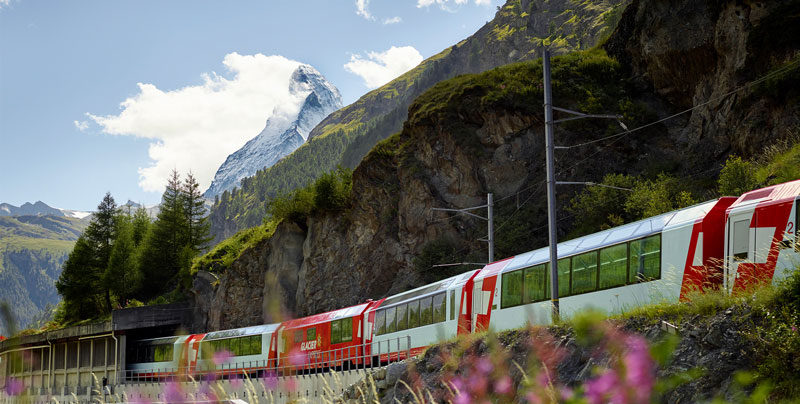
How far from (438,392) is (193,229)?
249 feet

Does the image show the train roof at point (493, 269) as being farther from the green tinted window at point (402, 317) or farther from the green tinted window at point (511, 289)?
the green tinted window at point (402, 317)

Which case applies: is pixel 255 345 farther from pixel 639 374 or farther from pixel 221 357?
pixel 639 374

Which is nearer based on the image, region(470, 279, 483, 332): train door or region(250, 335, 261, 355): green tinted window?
region(470, 279, 483, 332): train door

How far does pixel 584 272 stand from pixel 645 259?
2352mm

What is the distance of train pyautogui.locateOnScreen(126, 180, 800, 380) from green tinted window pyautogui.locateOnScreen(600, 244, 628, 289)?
27 millimetres

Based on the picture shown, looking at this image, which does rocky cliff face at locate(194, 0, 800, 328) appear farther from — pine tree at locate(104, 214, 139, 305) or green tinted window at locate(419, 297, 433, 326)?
pine tree at locate(104, 214, 139, 305)

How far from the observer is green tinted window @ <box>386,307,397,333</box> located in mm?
29447

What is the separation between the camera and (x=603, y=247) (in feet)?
64.7

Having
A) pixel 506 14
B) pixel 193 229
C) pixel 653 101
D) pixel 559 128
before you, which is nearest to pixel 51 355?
pixel 193 229

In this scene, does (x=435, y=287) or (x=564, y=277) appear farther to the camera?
(x=435, y=287)

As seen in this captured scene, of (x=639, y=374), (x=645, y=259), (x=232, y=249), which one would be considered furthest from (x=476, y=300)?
(x=232, y=249)

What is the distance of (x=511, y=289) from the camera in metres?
23.2

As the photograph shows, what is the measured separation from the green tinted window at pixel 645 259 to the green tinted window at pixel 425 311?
390 inches

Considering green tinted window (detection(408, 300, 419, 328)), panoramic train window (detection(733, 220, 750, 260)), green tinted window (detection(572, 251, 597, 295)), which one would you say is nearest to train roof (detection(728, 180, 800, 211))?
A: panoramic train window (detection(733, 220, 750, 260))
